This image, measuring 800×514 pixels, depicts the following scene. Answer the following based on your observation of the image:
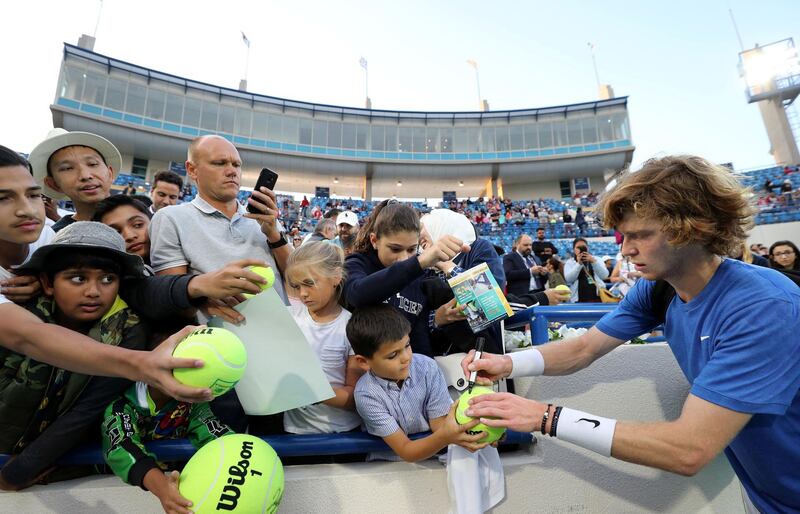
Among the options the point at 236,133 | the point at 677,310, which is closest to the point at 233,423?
the point at 677,310

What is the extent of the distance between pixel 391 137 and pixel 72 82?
23.2 m

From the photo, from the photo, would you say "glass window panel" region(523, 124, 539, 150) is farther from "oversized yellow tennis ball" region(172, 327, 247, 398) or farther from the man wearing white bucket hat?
"oversized yellow tennis ball" region(172, 327, 247, 398)

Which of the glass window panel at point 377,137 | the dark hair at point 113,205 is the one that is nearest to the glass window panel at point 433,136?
the glass window panel at point 377,137

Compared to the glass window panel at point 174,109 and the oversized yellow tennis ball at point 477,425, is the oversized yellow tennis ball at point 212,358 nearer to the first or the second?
the oversized yellow tennis ball at point 477,425

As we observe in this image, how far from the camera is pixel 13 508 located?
5.50 ft

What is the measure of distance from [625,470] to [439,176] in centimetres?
3385

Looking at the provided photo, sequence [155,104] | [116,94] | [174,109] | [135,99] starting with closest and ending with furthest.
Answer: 1. [116,94]
2. [135,99]
3. [155,104]
4. [174,109]

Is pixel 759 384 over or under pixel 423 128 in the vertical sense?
under

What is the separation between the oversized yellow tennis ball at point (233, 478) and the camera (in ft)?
4.39

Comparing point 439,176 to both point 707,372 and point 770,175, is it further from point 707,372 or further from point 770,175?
point 707,372

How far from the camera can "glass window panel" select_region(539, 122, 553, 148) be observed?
3425 centimetres

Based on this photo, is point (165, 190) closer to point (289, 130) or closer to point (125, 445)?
point (125, 445)

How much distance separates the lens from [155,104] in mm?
28703

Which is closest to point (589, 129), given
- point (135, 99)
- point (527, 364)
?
point (135, 99)
